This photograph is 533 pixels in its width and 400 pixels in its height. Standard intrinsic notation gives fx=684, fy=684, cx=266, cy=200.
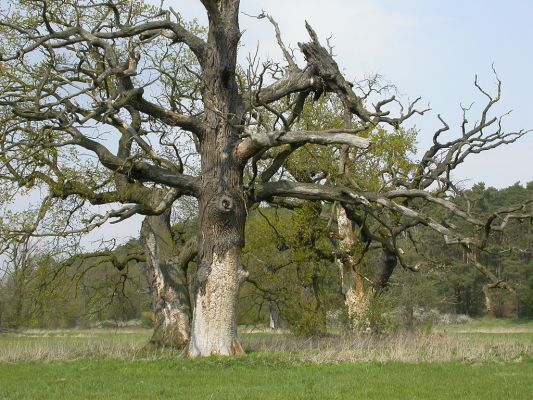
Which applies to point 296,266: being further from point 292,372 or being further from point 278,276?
point 292,372

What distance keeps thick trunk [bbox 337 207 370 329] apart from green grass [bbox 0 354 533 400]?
22.1ft

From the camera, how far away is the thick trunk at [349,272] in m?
20.9

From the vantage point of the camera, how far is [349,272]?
74.7ft

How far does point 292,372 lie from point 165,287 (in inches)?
308

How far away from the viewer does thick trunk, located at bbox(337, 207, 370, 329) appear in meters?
20.9

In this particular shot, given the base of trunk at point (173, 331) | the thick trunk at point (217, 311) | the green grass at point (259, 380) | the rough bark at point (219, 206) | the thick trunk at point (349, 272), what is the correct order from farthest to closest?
1. the thick trunk at point (349, 272)
2. the base of trunk at point (173, 331)
3. the rough bark at point (219, 206)
4. the thick trunk at point (217, 311)
5. the green grass at point (259, 380)

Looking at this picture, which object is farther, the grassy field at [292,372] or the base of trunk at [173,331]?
the base of trunk at [173,331]

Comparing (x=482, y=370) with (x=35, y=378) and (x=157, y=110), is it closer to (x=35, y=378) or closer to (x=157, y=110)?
(x=35, y=378)

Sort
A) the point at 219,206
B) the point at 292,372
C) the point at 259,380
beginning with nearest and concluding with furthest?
1. the point at 259,380
2. the point at 292,372
3. the point at 219,206

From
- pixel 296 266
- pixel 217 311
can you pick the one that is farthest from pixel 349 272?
pixel 217 311

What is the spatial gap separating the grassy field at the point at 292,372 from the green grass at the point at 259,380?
0.05 feet

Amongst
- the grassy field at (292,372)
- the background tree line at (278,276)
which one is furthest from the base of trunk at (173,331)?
the background tree line at (278,276)

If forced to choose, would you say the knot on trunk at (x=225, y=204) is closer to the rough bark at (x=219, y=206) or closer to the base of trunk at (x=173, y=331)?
the rough bark at (x=219, y=206)

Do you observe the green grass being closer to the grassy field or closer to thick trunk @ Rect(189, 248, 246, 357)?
the grassy field
